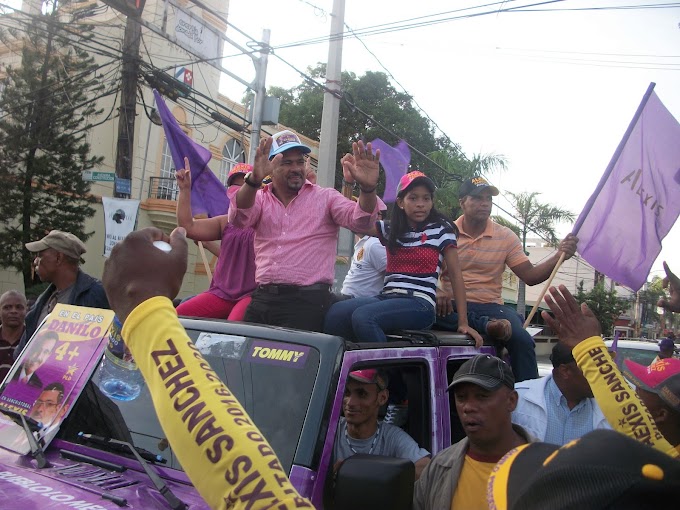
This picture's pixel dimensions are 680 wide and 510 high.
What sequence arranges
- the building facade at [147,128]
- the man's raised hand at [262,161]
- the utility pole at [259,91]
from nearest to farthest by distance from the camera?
the man's raised hand at [262,161]
the utility pole at [259,91]
the building facade at [147,128]

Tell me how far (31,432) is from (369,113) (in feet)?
92.9

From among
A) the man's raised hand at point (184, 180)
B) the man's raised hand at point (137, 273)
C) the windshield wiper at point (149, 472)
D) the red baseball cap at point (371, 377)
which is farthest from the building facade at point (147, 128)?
the man's raised hand at point (137, 273)

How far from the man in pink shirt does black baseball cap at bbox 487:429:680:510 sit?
2424mm

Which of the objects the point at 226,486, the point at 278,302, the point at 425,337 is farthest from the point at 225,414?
the point at 278,302

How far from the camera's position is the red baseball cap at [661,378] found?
7.95 feet

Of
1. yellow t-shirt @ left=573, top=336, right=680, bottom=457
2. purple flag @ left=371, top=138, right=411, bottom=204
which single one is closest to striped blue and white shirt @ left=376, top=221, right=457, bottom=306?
yellow t-shirt @ left=573, top=336, right=680, bottom=457

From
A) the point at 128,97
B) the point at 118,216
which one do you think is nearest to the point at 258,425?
the point at 118,216

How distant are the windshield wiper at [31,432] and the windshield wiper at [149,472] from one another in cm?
17

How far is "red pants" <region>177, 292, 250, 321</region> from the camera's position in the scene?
3848mm

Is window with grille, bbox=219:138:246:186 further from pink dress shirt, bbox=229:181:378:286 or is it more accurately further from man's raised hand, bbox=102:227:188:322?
man's raised hand, bbox=102:227:188:322

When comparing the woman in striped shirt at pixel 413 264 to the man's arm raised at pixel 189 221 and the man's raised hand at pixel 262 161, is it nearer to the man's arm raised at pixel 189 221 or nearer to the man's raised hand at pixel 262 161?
the man's raised hand at pixel 262 161

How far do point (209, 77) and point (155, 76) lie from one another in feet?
31.7

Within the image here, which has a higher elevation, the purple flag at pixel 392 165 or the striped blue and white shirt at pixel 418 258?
the purple flag at pixel 392 165

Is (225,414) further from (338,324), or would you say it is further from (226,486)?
(338,324)
